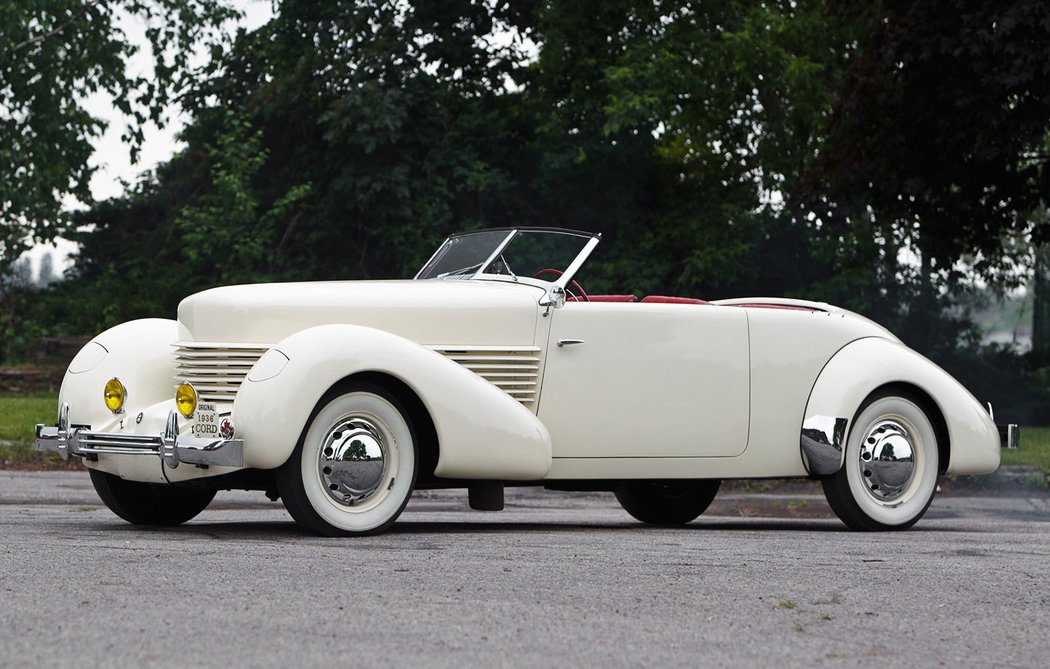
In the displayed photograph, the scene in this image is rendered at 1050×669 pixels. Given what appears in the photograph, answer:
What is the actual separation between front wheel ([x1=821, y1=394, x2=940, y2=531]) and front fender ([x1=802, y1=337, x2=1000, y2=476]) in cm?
12

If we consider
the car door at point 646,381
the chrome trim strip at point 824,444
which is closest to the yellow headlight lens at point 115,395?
the car door at point 646,381

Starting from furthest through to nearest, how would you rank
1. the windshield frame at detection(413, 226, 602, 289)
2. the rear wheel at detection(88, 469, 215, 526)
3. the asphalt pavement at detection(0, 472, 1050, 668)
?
the rear wheel at detection(88, 469, 215, 526) < the windshield frame at detection(413, 226, 602, 289) < the asphalt pavement at detection(0, 472, 1050, 668)

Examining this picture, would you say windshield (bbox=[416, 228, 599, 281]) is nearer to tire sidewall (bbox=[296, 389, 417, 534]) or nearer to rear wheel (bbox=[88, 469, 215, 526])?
tire sidewall (bbox=[296, 389, 417, 534])

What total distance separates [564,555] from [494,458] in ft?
3.15

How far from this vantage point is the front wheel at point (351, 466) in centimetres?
738

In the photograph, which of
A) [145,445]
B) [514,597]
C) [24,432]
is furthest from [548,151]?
[514,597]

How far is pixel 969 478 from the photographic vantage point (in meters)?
16.2

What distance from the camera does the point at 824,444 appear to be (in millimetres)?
8750

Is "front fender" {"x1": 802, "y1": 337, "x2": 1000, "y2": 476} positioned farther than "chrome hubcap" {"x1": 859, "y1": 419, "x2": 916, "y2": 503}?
No

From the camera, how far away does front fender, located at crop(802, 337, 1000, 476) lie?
28.8 ft

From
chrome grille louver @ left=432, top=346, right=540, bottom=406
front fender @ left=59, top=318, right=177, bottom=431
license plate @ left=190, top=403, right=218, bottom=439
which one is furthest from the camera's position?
front fender @ left=59, top=318, right=177, bottom=431

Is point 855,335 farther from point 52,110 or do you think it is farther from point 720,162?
point 52,110

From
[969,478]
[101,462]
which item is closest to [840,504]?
[101,462]

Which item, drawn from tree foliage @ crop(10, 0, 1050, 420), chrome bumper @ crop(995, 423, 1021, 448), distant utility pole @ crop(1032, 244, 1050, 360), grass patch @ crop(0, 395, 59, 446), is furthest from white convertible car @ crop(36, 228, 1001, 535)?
distant utility pole @ crop(1032, 244, 1050, 360)
